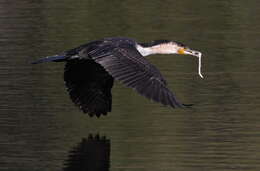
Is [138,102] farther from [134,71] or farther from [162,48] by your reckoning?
[134,71]

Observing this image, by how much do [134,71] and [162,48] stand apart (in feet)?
5.38

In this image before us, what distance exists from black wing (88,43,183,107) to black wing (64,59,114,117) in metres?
0.73

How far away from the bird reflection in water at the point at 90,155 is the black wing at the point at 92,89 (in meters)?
0.83

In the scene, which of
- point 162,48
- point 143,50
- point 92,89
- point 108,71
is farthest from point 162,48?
point 108,71

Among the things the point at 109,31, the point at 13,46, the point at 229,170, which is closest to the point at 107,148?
the point at 229,170

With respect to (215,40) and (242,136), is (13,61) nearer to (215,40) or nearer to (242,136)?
(215,40)

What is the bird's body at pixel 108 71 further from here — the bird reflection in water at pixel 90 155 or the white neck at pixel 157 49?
the bird reflection in water at pixel 90 155

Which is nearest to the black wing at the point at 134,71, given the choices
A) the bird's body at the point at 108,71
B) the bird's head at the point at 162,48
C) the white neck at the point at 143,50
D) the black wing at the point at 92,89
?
the bird's body at the point at 108,71

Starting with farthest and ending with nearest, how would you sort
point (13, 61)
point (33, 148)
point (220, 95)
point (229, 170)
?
point (13, 61) < point (220, 95) < point (33, 148) < point (229, 170)

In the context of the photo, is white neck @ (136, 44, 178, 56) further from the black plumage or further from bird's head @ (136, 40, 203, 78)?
the black plumage

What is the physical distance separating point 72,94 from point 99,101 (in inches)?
11.9

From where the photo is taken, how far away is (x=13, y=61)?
590 inches

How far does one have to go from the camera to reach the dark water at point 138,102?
9977 mm

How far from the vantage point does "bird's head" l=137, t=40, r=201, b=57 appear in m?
11.5
